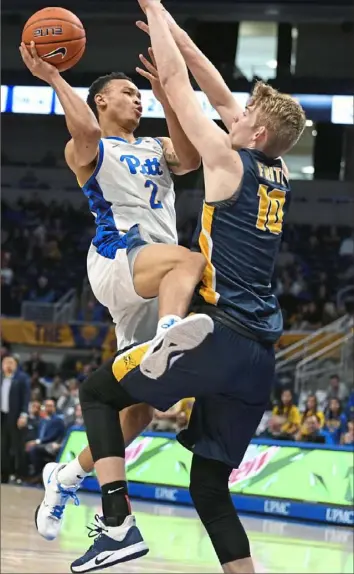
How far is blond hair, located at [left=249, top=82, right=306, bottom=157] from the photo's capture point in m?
4.39

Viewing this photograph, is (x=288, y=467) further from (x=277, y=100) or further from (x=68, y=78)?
(x=68, y=78)

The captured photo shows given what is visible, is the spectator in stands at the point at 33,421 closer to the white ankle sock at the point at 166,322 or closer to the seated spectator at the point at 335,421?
the seated spectator at the point at 335,421

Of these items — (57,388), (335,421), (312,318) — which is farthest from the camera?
(312,318)

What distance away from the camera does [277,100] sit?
4.42 metres

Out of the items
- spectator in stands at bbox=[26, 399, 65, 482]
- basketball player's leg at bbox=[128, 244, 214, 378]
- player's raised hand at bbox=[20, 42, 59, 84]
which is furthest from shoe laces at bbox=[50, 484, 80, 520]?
spectator in stands at bbox=[26, 399, 65, 482]

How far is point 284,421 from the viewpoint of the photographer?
13266mm

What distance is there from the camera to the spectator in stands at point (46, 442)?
546 inches

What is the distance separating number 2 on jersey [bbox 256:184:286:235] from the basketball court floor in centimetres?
464

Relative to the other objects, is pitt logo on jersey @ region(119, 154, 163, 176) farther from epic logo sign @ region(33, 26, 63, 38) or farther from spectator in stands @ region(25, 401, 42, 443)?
spectator in stands @ region(25, 401, 42, 443)

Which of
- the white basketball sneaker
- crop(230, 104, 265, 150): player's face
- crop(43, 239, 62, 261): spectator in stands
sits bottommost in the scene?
crop(43, 239, 62, 261): spectator in stands

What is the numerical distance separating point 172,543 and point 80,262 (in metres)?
12.2

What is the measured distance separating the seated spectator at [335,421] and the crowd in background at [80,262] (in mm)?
5309

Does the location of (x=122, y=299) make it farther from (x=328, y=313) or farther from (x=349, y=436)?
(x=328, y=313)

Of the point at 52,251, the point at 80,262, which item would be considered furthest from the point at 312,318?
the point at 52,251
